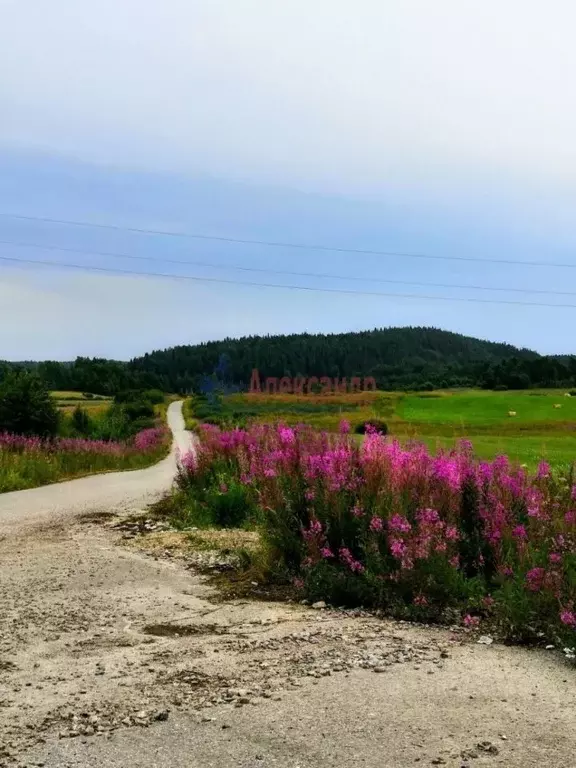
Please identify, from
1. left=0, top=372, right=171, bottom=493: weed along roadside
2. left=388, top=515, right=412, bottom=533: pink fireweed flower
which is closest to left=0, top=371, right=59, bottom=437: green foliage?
left=0, top=372, right=171, bottom=493: weed along roadside

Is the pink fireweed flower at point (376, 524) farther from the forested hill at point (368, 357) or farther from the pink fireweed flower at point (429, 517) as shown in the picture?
the forested hill at point (368, 357)

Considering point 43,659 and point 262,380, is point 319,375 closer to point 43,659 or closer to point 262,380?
point 262,380

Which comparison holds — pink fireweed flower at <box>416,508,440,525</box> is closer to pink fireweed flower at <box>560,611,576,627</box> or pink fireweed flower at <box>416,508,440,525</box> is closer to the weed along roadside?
pink fireweed flower at <box>560,611,576,627</box>

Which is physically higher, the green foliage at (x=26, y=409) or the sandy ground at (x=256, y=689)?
the green foliage at (x=26, y=409)

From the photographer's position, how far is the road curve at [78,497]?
13.4m

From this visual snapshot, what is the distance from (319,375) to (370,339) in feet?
69.5

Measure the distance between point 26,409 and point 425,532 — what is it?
23.2 meters

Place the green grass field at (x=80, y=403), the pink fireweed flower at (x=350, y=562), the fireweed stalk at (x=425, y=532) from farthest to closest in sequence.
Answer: the green grass field at (x=80, y=403) < the pink fireweed flower at (x=350, y=562) < the fireweed stalk at (x=425, y=532)

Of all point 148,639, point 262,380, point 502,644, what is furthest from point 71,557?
point 262,380

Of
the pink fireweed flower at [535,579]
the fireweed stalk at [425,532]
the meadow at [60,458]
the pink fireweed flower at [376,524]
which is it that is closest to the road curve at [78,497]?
the meadow at [60,458]

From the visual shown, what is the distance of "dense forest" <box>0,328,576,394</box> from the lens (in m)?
83.5

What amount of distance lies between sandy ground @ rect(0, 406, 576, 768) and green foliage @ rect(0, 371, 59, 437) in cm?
2078

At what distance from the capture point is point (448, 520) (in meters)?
6.75

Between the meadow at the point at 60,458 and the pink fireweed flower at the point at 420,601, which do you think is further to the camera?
the meadow at the point at 60,458
